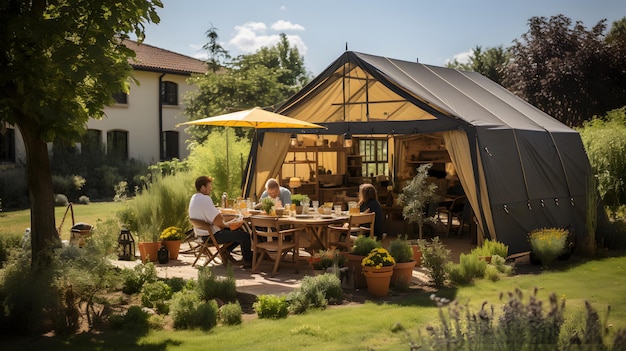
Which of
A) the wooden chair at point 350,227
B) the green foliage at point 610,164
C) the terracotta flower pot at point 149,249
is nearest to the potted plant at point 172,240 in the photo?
the terracotta flower pot at point 149,249

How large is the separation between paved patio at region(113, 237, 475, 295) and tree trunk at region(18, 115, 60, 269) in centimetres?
154

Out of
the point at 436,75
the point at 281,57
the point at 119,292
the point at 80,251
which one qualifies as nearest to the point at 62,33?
the point at 80,251

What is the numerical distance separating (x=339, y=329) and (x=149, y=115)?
→ 2011cm

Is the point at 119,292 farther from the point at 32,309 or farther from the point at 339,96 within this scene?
the point at 339,96

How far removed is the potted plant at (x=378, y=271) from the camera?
7426 millimetres

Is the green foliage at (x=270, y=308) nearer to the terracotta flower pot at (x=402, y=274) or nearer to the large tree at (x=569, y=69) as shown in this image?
the terracotta flower pot at (x=402, y=274)

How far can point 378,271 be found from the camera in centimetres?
742

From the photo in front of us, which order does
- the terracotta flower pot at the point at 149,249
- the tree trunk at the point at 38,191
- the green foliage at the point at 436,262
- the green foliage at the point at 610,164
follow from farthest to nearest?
the green foliage at the point at 610,164 → the terracotta flower pot at the point at 149,249 → the green foliage at the point at 436,262 → the tree trunk at the point at 38,191

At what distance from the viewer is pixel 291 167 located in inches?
595

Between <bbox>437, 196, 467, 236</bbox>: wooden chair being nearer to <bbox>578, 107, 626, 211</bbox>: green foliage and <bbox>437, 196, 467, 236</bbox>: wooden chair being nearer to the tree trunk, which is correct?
<bbox>578, 107, 626, 211</bbox>: green foliage

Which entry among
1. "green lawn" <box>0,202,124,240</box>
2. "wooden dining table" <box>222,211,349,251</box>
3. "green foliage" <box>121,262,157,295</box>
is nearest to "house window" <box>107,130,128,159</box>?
"green lawn" <box>0,202,124,240</box>

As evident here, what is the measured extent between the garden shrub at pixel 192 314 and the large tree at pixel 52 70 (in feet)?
4.40

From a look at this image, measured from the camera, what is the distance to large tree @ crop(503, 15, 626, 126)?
21703 mm

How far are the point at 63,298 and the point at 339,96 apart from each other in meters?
7.60
